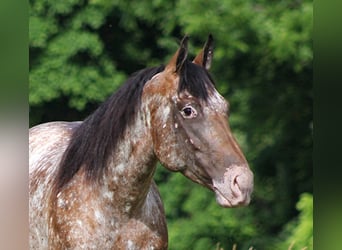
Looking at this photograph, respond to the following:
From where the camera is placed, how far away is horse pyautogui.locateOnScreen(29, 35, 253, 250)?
2.15 metres

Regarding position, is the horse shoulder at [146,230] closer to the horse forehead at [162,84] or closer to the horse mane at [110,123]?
the horse mane at [110,123]

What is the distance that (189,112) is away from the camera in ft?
7.14

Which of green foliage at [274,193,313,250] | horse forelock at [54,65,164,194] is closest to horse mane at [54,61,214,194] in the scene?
horse forelock at [54,65,164,194]

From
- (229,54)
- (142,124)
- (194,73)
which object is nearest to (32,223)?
(142,124)

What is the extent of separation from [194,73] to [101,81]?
82 cm

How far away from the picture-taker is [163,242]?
2.44m

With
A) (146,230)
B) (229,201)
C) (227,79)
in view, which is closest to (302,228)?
(227,79)

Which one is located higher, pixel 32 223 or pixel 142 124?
pixel 142 124

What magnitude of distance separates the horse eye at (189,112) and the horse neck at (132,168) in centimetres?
14

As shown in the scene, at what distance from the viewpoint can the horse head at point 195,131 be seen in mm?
2105

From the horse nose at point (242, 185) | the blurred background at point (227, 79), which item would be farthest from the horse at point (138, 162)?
the blurred background at point (227, 79)
